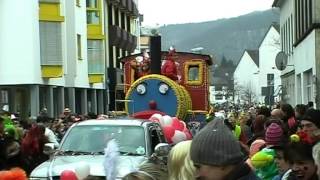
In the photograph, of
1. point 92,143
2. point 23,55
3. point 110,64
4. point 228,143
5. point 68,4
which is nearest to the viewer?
point 228,143

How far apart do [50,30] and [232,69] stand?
101m

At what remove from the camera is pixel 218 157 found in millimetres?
4281

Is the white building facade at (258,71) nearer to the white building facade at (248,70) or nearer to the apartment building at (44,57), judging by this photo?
the white building facade at (248,70)

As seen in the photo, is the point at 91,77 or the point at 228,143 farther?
the point at 91,77

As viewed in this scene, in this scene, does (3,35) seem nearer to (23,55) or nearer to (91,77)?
(23,55)

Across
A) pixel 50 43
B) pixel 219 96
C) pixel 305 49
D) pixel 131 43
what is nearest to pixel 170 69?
pixel 305 49

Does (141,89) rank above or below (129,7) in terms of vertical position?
below

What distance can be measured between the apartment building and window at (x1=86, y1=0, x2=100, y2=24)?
4.00ft

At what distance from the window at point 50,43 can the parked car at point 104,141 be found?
26434 mm

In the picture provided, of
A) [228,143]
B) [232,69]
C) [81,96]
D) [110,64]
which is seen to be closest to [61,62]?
[81,96]

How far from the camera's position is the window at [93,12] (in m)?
50.2

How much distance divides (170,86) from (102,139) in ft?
29.4

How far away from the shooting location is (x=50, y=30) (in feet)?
128

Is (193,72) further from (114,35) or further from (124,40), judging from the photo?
(124,40)
